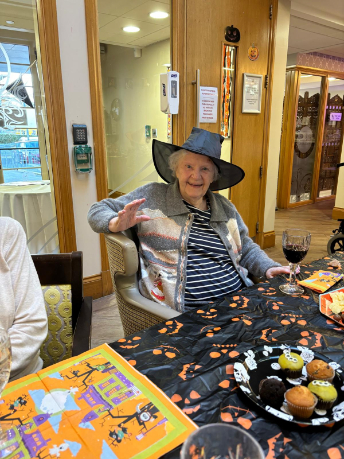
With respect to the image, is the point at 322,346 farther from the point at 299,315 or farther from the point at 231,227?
the point at 231,227

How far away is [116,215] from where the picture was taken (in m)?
1.49

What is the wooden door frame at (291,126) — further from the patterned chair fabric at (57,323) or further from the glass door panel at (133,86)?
the patterned chair fabric at (57,323)

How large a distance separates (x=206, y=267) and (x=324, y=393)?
2.75 feet

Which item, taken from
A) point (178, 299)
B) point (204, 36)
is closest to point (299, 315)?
point (178, 299)

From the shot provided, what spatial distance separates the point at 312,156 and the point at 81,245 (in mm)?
5574

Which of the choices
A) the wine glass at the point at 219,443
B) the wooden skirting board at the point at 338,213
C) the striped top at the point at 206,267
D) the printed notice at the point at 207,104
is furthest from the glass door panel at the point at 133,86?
the wooden skirting board at the point at 338,213

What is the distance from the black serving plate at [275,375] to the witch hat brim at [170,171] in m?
0.96

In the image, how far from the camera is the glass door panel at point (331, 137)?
6766 mm

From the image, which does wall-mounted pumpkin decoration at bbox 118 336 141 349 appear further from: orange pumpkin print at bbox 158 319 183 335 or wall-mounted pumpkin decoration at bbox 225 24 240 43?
wall-mounted pumpkin decoration at bbox 225 24 240 43

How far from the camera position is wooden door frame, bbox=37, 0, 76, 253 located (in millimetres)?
2291

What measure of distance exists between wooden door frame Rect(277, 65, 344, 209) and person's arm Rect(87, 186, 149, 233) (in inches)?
212

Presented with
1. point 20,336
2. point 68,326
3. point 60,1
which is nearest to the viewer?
point 20,336

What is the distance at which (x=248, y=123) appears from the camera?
144 inches

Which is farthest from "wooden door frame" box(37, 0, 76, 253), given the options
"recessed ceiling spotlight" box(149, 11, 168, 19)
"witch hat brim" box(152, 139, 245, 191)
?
"witch hat brim" box(152, 139, 245, 191)
